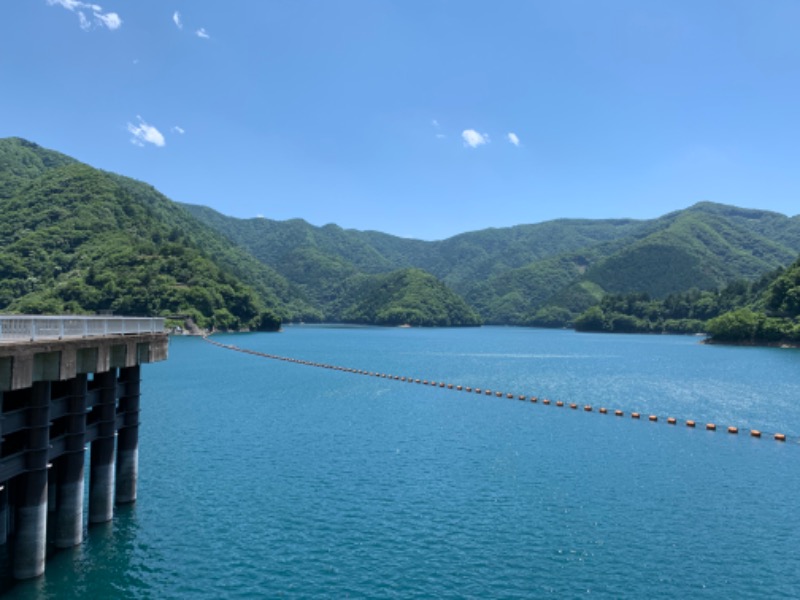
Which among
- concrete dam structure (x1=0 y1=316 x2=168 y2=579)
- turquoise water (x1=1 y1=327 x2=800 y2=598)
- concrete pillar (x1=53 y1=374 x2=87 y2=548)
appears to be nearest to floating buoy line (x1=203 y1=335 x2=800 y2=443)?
turquoise water (x1=1 y1=327 x2=800 y2=598)

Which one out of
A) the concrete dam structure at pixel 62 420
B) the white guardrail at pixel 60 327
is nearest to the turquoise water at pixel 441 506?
the concrete dam structure at pixel 62 420

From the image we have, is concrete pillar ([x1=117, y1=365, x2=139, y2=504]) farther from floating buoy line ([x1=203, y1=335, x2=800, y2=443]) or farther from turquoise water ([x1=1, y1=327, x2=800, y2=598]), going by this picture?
floating buoy line ([x1=203, y1=335, x2=800, y2=443])

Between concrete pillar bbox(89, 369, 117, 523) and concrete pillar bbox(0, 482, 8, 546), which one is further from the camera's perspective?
concrete pillar bbox(89, 369, 117, 523)

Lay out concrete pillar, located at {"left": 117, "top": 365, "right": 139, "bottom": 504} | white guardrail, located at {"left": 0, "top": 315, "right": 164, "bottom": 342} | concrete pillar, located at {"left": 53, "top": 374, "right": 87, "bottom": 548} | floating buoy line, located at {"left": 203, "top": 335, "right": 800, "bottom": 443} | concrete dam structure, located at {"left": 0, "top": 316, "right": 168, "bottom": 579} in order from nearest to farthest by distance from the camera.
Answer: white guardrail, located at {"left": 0, "top": 315, "right": 164, "bottom": 342} < concrete dam structure, located at {"left": 0, "top": 316, "right": 168, "bottom": 579} < concrete pillar, located at {"left": 53, "top": 374, "right": 87, "bottom": 548} < concrete pillar, located at {"left": 117, "top": 365, "right": 139, "bottom": 504} < floating buoy line, located at {"left": 203, "top": 335, "right": 800, "bottom": 443}

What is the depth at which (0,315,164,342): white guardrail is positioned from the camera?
67.8ft

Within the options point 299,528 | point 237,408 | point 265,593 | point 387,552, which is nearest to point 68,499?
point 265,593

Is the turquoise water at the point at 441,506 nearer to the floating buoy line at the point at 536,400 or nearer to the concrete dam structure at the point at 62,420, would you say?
the floating buoy line at the point at 536,400

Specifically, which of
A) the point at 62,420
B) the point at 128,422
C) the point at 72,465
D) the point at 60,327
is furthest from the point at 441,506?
the point at 60,327

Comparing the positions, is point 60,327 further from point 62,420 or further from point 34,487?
point 34,487

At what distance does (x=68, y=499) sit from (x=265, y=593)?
9964 mm

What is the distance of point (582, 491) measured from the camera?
42.1 metres

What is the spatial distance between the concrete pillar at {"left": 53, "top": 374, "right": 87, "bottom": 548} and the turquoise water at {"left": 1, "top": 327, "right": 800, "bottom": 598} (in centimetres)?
158

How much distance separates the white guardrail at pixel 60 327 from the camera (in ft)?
67.8

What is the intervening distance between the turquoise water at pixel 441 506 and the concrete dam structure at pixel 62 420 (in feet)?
6.21
